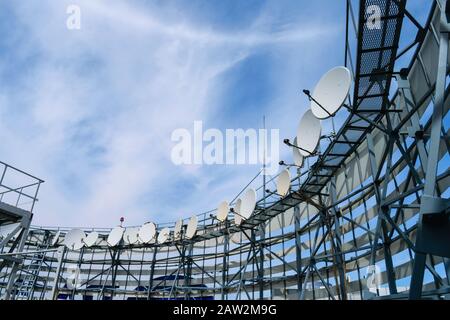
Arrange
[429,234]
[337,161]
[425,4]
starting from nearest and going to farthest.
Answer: [429,234] < [425,4] < [337,161]

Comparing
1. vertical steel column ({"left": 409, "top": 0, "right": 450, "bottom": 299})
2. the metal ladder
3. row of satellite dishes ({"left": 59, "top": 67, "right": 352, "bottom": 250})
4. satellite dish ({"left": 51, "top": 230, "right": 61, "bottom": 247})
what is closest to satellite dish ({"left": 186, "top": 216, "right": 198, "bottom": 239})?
row of satellite dishes ({"left": 59, "top": 67, "right": 352, "bottom": 250})

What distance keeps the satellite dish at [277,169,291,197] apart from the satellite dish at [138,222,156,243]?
594 inches

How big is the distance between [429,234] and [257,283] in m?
18.0

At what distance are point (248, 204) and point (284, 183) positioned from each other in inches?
142

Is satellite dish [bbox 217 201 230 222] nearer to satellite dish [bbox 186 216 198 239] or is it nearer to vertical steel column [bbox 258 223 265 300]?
vertical steel column [bbox 258 223 265 300]

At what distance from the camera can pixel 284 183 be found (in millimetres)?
16531

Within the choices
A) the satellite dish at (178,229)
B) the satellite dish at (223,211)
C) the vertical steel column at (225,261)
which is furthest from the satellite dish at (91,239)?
the satellite dish at (223,211)

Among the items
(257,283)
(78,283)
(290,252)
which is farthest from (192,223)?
(78,283)

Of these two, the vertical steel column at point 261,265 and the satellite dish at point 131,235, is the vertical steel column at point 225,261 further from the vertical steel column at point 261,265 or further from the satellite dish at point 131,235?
the satellite dish at point 131,235

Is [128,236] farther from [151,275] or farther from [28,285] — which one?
[28,285]

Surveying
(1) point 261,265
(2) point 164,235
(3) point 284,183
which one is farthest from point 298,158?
(2) point 164,235

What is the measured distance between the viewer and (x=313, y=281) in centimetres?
1778
